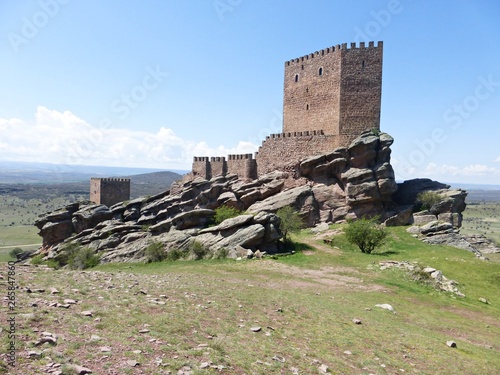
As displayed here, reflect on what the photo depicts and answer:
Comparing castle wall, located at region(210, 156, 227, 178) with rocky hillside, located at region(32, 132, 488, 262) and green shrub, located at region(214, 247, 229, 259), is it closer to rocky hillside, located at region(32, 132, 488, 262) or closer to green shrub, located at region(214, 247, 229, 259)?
rocky hillside, located at region(32, 132, 488, 262)

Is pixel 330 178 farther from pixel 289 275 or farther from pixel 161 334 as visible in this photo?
pixel 161 334

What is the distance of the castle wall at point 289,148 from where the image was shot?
39.8m

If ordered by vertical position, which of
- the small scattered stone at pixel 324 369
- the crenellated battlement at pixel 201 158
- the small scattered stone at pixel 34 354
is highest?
the crenellated battlement at pixel 201 158

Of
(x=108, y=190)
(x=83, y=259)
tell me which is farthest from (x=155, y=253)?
(x=108, y=190)

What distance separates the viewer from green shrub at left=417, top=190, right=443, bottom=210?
123ft

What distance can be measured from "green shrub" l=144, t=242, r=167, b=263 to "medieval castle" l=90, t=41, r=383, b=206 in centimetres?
1605

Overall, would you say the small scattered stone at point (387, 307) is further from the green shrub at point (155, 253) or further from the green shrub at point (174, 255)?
the green shrub at point (155, 253)

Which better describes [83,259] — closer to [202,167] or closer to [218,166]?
[202,167]

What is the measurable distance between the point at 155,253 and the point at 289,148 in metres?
19.4

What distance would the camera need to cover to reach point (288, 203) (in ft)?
122

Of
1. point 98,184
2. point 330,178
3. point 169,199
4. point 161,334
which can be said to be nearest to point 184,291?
point 161,334

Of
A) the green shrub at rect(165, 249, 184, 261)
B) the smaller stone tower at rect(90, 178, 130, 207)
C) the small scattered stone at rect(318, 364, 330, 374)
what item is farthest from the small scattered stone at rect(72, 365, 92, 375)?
the smaller stone tower at rect(90, 178, 130, 207)

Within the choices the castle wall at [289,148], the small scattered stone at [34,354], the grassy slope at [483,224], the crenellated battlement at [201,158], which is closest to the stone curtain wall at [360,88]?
the castle wall at [289,148]

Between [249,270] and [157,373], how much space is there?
15.7m
